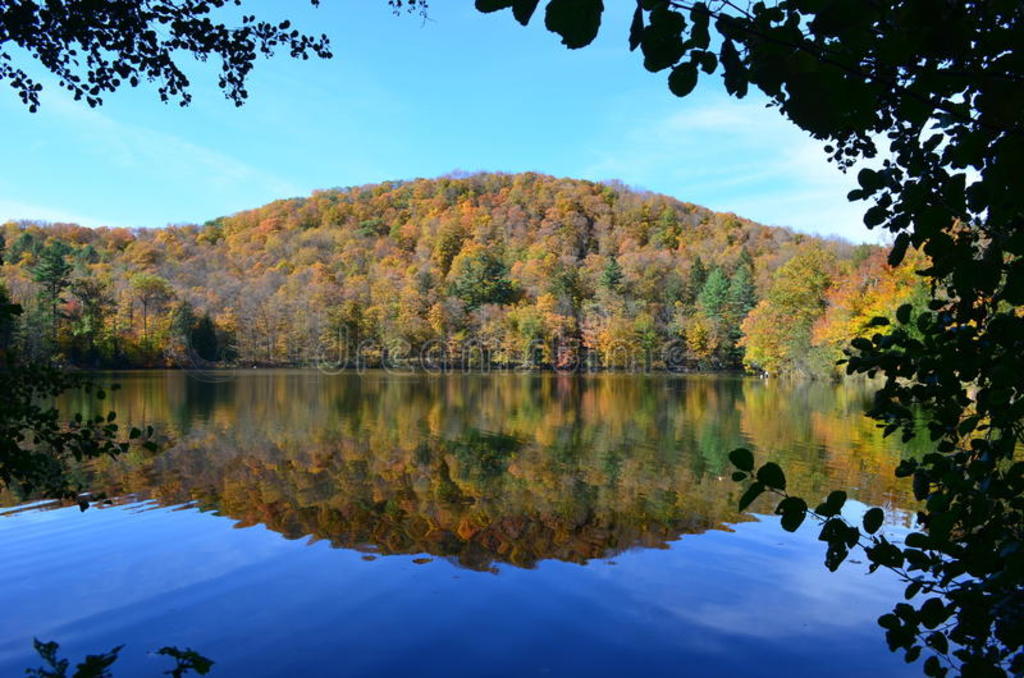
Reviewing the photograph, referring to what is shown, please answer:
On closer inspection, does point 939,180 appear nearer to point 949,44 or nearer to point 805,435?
point 949,44

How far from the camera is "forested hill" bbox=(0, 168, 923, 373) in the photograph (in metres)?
47.7

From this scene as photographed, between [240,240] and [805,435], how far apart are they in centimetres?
9472

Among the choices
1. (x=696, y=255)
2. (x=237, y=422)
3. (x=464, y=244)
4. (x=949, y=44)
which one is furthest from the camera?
(x=464, y=244)

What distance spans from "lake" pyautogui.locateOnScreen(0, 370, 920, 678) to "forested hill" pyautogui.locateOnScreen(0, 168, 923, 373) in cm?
2764

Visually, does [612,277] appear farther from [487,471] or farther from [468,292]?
[487,471]

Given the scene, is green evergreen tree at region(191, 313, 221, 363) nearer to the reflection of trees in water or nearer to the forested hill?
the forested hill

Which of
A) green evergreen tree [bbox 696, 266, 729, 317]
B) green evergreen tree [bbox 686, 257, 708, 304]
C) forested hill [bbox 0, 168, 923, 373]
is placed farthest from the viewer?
green evergreen tree [bbox 686, 257, 708, 304]

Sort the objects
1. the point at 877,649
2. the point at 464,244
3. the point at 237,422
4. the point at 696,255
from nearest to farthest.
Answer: the point at 877,649
the point at 237,422
the point at 696,255
the point at 464,244

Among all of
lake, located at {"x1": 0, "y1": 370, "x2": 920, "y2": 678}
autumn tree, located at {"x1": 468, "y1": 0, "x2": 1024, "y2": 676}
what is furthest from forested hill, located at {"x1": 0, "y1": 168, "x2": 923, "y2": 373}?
autumn tree, located at {"x1": 468, "y1": 0, "x2": 1024, "y2": 676}

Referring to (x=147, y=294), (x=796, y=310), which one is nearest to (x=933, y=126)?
(x=796, y=310)

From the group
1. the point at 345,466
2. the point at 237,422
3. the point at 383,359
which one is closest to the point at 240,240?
the point at 383,359

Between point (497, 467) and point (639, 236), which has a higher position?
point (639, 236)

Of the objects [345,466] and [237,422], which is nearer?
[345,466]

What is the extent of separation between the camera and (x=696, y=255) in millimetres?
72812
